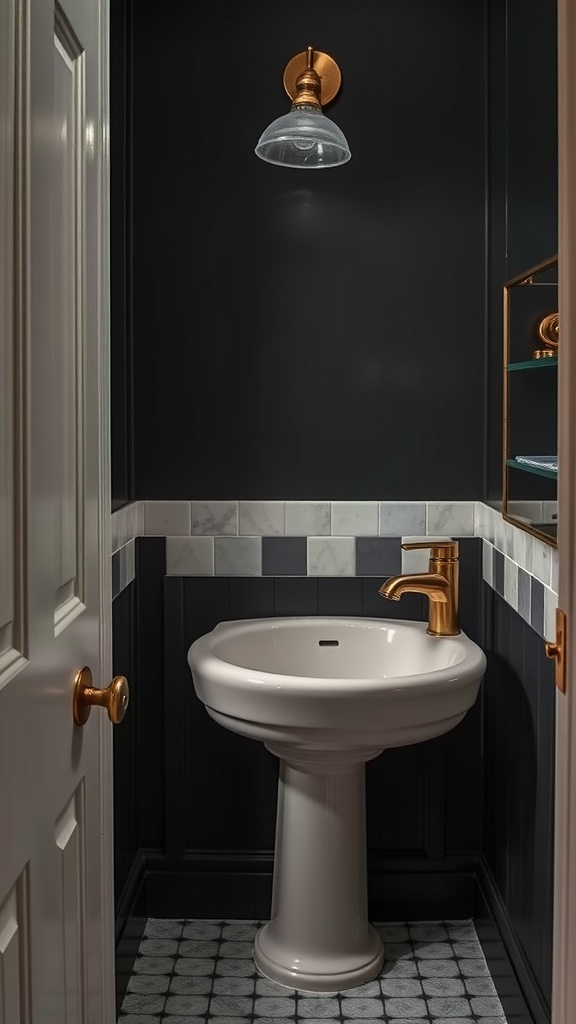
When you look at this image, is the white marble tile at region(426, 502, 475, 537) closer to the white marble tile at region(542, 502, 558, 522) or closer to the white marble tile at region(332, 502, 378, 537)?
the white marble tile at region(332, 502, 378, 537)

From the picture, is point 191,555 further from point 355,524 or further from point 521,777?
point 521,777

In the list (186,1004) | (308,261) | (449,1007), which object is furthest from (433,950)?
(308,261)

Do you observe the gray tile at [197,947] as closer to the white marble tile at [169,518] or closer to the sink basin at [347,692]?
the sink basin at [347,692]

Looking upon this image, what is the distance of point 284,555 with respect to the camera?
2.36 metres

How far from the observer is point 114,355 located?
2.18 metres

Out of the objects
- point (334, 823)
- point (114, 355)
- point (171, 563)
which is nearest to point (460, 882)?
point (334, 823)

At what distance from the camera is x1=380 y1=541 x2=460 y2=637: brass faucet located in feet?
7.07

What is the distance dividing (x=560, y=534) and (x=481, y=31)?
159cm

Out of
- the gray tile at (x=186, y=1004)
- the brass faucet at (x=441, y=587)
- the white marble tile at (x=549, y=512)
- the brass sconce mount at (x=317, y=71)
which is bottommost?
the gray tile at (x=186, y=1004)

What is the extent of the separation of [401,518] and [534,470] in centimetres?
63

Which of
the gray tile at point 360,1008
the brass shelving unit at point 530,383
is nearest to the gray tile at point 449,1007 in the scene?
the gray tile at point 360,1008

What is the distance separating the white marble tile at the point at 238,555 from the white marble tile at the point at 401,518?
296mm

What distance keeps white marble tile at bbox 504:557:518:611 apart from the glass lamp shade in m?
0.90

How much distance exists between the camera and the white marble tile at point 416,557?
2367mm
